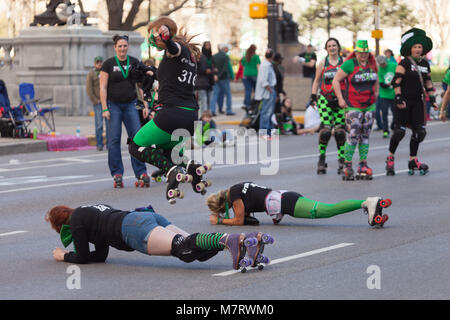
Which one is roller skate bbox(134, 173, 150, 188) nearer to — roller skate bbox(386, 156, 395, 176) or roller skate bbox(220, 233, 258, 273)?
roller skate bbox(386, 156, 395, 176)

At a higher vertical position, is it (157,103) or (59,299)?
(157,103)

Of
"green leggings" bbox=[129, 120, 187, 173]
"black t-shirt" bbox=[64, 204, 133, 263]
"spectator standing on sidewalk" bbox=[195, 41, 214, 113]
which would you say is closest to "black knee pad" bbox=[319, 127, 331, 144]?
"green leggings" bbox=[129, 120, 187, 173]

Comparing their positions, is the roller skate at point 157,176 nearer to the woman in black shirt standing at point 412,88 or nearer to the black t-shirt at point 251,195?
the woman in black shirt standing at point 412,88

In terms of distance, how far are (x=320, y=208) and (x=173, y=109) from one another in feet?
5.82

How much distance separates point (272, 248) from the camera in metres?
9.11

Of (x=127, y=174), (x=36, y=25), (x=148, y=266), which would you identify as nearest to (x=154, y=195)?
(x=127, y=174)

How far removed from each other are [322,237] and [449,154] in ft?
28.7

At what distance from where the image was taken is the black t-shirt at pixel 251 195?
10055 millimetres

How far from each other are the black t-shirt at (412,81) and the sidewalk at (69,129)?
8426 millimetres

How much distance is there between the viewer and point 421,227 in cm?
1006

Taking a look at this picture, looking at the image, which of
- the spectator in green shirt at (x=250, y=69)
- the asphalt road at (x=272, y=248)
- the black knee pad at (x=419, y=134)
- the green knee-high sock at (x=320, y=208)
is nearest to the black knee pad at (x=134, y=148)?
the asphalt road at (x=272, y=248)
